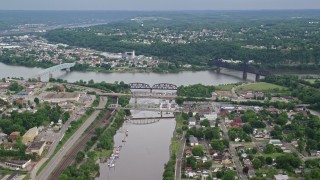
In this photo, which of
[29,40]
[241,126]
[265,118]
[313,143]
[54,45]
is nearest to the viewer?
[313,143]

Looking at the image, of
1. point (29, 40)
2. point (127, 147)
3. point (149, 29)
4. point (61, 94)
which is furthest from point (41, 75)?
point (149, 29)

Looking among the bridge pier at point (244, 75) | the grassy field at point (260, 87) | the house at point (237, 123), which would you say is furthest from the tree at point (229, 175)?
the bridge pier at point (244, 75)

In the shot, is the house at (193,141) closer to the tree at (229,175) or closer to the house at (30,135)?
the tree at (229,175)

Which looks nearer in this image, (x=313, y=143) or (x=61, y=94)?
(x=313, y=143)

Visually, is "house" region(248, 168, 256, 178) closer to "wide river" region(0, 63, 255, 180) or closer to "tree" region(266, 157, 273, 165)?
"tree" region(266, 157, 273, 165)

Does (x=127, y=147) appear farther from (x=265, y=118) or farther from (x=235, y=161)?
(x=265, y=118)

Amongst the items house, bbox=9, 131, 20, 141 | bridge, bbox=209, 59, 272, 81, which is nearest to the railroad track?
house, bbox=9, 131, 20, 141
